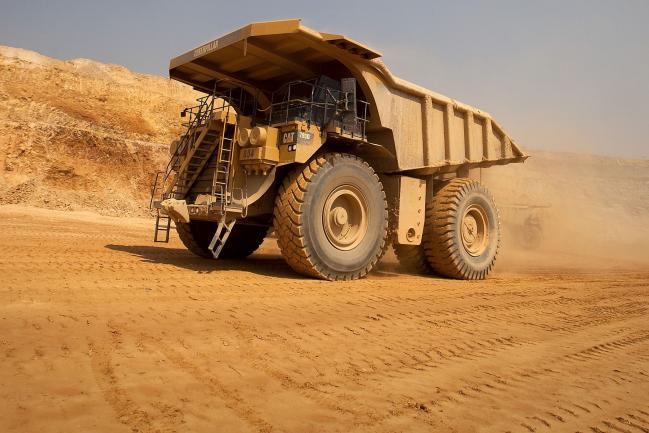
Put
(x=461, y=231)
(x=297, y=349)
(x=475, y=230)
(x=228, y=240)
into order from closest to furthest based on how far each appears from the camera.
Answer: (x=297, y=349) < (x=461, y=231) < (x=228, y=240) < (x=475, y=230)

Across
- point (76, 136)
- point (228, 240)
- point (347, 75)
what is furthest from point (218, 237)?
point (76, 136)

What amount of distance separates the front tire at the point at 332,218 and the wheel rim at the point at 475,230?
2.19 metres

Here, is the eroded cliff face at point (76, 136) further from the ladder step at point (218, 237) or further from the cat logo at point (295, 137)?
the cat logo at point (295, 137)

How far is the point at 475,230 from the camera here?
8.90m

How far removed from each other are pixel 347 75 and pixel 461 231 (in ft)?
11.2

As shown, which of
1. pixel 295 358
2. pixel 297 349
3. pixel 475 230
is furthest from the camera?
pixel 475 230

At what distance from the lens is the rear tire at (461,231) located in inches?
318

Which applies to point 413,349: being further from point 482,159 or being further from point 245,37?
point 482,159

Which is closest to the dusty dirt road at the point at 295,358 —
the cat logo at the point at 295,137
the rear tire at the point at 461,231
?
the cat logo at the point at 295,137

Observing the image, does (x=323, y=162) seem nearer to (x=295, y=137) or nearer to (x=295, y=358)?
(x=295, y=137)

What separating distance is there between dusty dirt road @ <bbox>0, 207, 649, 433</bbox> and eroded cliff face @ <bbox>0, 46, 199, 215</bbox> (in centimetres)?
1757

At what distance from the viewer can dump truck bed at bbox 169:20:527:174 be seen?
21.4ft

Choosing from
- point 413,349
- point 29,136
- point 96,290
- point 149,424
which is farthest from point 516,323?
point 29,136

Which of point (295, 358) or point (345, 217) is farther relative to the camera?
point (345, 217)
